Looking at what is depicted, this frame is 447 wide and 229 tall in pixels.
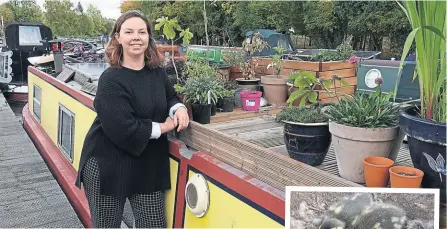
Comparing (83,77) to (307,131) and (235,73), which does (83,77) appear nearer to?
(235,73)

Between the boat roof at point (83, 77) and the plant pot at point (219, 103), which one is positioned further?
the boat roof at point (83, 77)

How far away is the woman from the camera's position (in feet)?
6.45

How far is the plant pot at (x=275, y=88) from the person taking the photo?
11.0ft

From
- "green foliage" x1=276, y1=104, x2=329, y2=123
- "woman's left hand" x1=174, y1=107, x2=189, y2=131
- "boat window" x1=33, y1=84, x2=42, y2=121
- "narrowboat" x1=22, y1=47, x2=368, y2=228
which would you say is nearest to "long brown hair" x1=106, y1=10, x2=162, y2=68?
"woman's left hand" x1=174, y1=107, x2=189, y2=131

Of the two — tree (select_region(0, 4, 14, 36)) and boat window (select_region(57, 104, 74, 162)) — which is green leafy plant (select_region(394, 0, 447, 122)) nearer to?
boat window (select_region(57, 104, 74, 162))

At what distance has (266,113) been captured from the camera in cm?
314

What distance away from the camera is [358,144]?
1.53 meters

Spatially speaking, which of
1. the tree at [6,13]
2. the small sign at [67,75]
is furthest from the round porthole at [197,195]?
the tree at [6,13]

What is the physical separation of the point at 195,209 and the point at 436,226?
123 centimetres

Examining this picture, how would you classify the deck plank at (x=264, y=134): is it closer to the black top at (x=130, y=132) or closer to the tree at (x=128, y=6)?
the black top at (x=130, y=132)

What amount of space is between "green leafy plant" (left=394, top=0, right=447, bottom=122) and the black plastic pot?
8cm

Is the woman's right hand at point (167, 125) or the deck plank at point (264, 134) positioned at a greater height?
the woman's right hand at point (167, 125)

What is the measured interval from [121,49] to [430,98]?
4.60ft

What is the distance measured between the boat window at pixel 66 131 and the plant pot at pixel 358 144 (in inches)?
119
